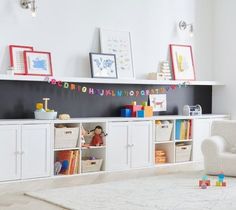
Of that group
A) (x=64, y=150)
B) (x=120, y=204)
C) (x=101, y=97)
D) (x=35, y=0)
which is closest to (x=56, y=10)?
(x=35, y=0)

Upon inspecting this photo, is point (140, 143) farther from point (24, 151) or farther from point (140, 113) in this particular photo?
point (24, 151)

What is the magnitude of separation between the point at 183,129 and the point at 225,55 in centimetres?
153

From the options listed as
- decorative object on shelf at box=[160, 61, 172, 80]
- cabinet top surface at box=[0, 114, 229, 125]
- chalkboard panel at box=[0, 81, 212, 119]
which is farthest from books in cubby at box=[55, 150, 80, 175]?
decorative object on shelf at box=[160, 61, 172, 80]

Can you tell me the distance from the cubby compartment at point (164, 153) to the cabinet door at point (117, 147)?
602 millimetres

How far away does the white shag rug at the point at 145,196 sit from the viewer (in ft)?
14.3

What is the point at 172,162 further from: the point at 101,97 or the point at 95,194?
the point at 95,194

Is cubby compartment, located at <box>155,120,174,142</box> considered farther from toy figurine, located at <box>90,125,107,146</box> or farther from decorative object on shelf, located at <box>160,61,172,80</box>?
toy figurine, located at <box>90,125,107,146</box>

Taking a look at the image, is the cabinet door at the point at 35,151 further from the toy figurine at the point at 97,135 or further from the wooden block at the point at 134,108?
the wooden block at the point at 134,108

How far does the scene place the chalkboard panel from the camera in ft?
19.5

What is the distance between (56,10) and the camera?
6301 millimetres

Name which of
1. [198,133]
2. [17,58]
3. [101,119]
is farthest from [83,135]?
[198,133]

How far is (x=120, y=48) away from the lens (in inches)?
270

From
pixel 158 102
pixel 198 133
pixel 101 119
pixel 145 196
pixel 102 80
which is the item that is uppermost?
pixel 102 80

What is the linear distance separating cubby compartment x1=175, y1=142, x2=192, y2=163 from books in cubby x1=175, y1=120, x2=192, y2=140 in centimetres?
11
